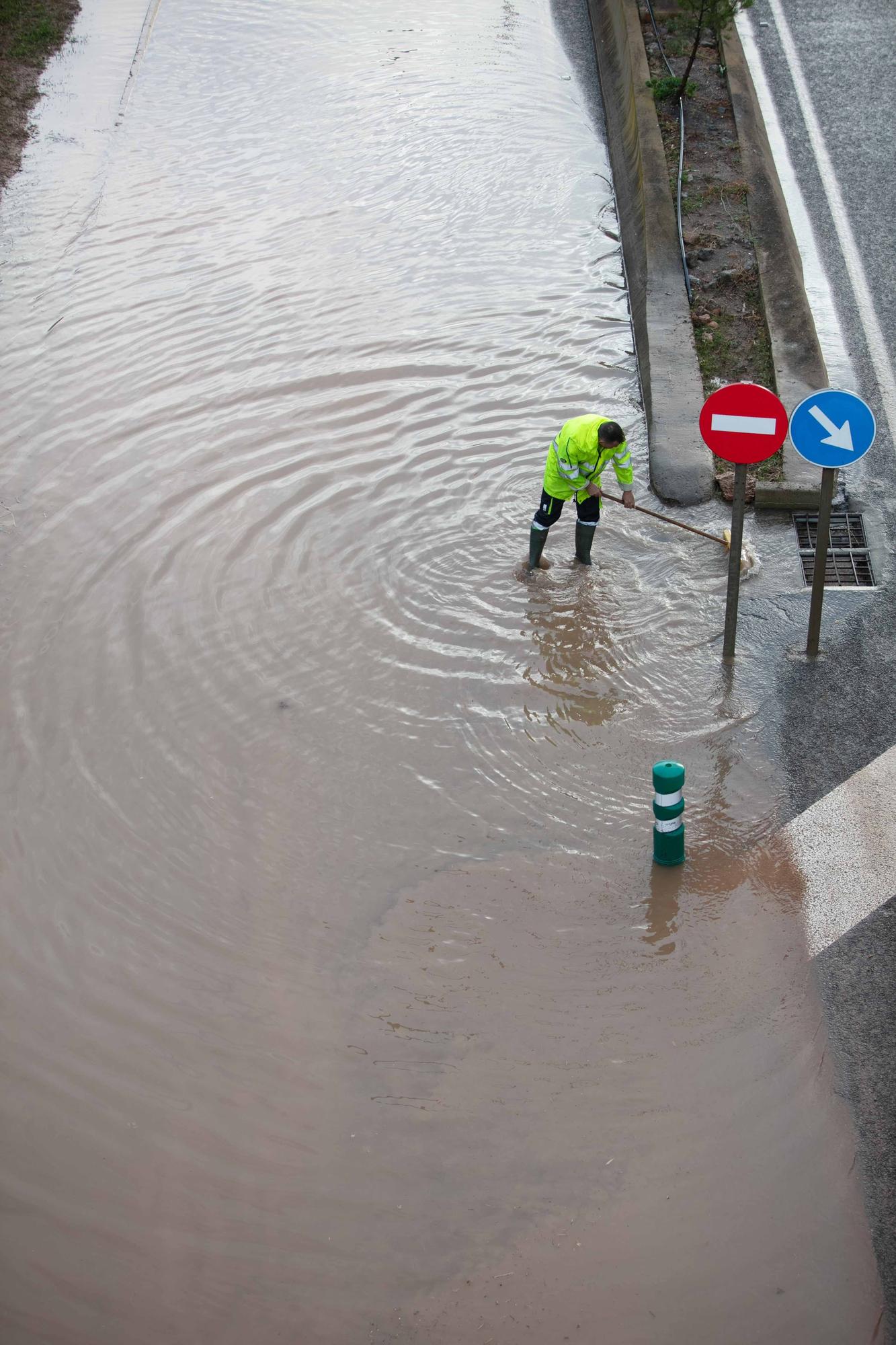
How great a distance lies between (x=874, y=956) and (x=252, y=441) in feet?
21.3

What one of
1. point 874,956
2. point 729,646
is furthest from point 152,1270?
point 729,646

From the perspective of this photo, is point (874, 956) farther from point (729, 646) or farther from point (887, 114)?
point (887, 114)

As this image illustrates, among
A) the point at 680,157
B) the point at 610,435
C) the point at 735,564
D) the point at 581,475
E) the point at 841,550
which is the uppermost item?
the point at 680,157

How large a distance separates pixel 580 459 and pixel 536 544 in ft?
2.61

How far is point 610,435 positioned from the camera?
7754 mm

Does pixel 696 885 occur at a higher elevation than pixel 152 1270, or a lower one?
higher

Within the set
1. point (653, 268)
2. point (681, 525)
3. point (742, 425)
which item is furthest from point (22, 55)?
point (742, 425)

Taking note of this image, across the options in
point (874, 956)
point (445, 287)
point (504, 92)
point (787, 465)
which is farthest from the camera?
point (504, 92)

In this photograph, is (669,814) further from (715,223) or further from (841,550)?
(715,223)

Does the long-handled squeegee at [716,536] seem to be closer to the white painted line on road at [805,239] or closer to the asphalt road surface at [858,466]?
the asphalt road surface at [858,466]

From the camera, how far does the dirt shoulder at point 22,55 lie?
548 inches

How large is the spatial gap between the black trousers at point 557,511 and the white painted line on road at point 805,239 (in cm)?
285

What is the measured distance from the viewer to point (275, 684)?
25.0ft

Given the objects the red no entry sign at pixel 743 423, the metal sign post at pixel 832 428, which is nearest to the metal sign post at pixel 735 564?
the red no entry sign at pixel 743 423
